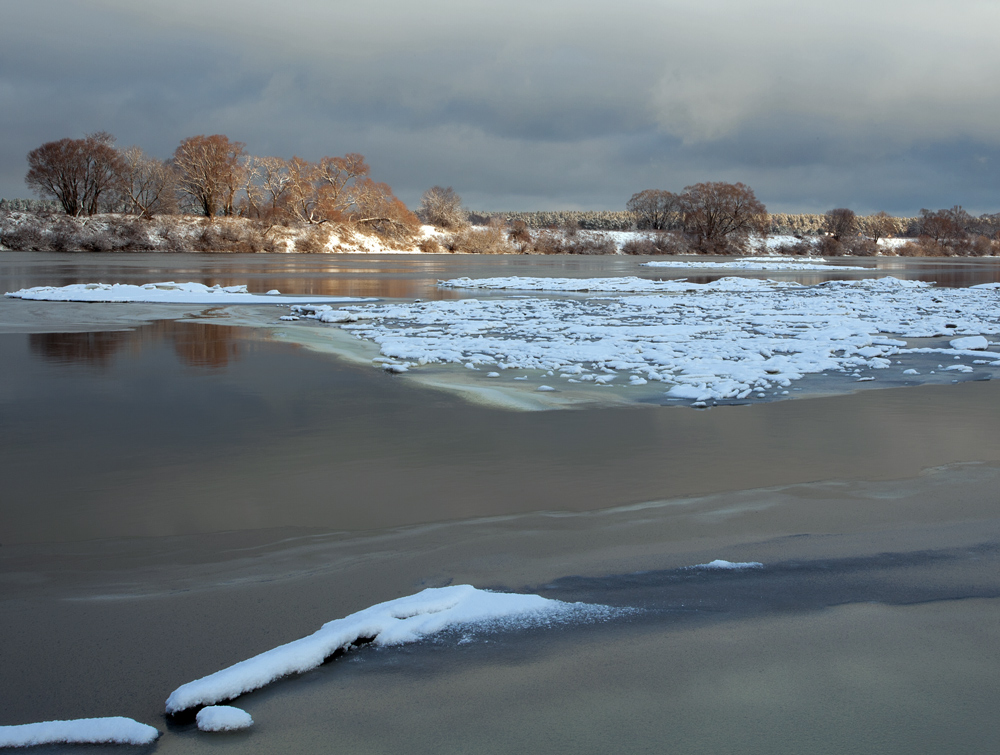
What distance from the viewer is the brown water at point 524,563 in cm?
224

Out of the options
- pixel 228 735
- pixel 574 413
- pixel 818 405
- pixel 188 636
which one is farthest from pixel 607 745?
pixel 818 405

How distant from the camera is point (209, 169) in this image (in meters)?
→ 66.4

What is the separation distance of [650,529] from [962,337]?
397 inches

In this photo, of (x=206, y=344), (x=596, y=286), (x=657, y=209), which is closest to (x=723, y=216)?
(x=657, y=209)

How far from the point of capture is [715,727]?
218 centimetres

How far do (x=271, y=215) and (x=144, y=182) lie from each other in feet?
37.3

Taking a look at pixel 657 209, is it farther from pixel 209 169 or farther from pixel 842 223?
pixel 209 169

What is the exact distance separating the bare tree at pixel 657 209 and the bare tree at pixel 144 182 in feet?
163

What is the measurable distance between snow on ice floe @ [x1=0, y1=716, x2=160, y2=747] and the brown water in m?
0.08

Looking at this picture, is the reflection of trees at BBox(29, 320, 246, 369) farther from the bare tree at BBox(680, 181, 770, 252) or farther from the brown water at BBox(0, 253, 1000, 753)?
the bare tree at BBox(680, 181, 770, 252)

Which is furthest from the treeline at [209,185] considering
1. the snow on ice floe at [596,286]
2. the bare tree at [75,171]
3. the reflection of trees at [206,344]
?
the reflection of trees at [206,344]

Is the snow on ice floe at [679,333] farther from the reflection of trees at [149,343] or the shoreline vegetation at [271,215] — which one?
the shoreline vegetation at [271,215]

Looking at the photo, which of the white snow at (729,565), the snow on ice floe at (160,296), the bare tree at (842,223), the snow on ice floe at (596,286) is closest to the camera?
the white snow at (729,565)

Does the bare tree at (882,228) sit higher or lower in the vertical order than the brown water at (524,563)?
higher
